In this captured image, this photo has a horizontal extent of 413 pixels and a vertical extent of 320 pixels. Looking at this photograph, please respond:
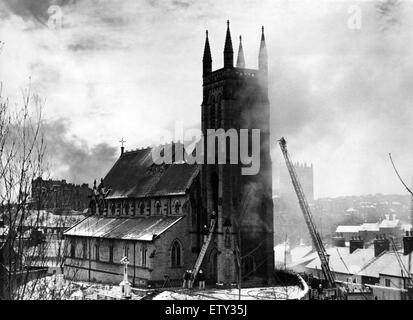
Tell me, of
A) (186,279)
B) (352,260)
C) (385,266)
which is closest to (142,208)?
(186,279)

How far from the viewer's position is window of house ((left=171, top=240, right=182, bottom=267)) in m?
48.1

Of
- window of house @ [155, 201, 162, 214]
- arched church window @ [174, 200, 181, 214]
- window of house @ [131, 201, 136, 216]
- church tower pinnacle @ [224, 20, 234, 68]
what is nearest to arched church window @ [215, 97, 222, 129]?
church tower pinnacle @ [224, 20, 234, 68]

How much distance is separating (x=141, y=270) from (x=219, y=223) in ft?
25.4

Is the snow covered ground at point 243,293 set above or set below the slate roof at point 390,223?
below

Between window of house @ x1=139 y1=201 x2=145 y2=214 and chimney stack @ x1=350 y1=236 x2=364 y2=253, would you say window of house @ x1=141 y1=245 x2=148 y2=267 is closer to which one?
window of house @ x1=139 y1=201 x2=145 y2=214

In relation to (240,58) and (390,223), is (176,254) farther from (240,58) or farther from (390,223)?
(390,223)

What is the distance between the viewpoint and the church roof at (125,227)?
1939 inches

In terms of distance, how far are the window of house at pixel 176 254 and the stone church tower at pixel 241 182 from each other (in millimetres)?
2770

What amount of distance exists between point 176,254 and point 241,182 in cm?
828

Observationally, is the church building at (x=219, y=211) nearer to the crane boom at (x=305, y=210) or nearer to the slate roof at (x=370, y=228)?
the crane boom at (x=305, y=210)

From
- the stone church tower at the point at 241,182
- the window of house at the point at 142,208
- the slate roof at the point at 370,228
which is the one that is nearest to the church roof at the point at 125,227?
the window of house at the point at 142,208

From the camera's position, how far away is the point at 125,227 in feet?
181
